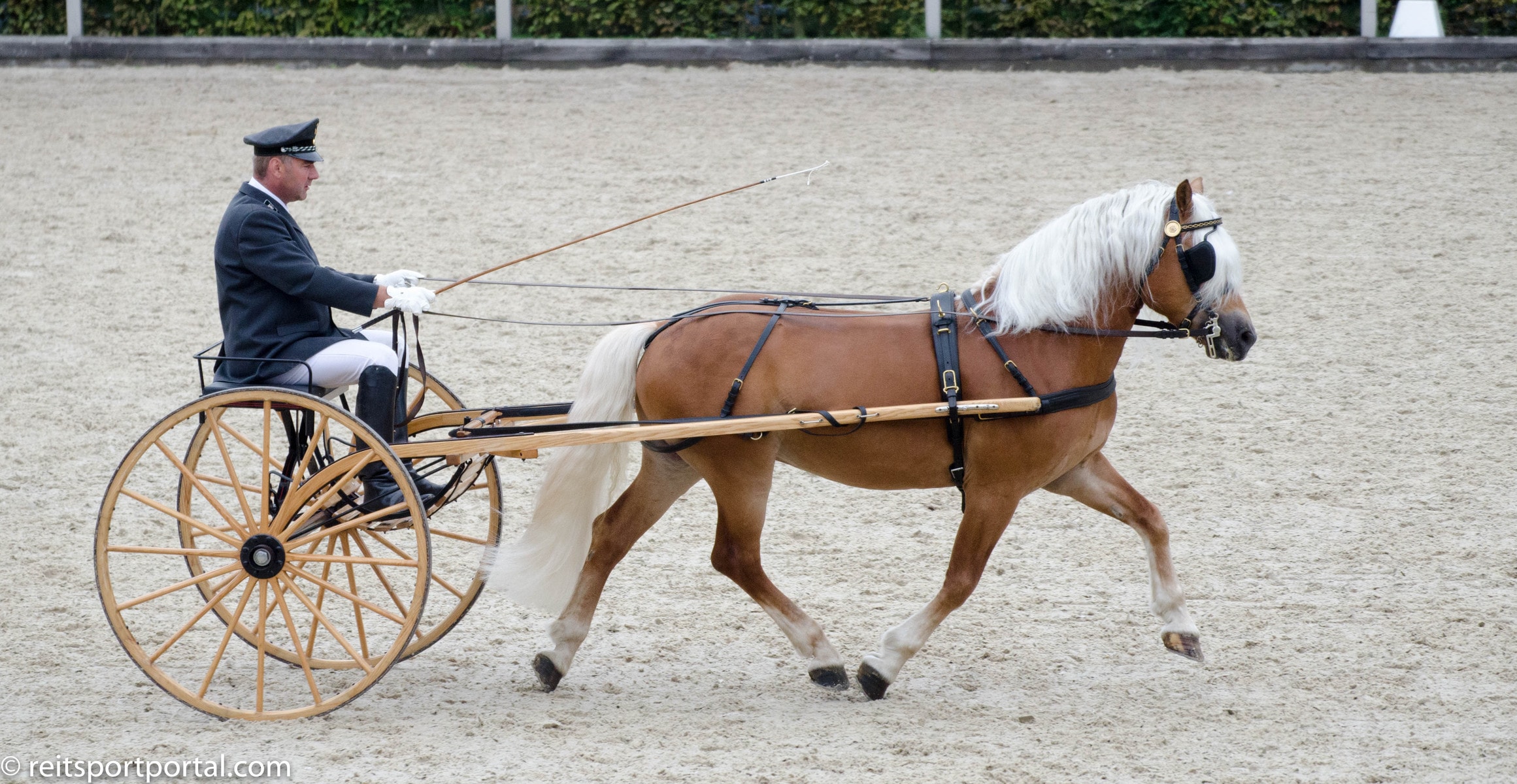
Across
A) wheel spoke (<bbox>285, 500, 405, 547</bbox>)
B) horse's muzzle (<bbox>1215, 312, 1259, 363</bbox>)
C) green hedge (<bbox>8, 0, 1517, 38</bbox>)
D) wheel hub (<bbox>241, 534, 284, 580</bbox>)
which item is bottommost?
wheel hub (<bbox>241, 534, 284, 580</bbox>)

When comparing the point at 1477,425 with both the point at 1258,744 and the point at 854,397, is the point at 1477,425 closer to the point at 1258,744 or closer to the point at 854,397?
the point at 1258,744

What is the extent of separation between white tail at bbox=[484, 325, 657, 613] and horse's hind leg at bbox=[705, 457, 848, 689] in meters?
0.41

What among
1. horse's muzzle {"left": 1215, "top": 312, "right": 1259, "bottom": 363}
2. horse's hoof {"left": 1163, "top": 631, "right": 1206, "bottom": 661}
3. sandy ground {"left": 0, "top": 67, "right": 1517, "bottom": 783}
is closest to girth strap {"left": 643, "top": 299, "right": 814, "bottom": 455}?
sandy ground {"left": 0, "top": 67, "right": 1517, "bottom": 783}

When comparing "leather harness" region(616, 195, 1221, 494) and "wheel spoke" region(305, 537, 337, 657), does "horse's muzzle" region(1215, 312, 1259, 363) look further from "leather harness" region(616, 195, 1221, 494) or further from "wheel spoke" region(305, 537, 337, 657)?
"wheel spoke" region(305, 537, 337, 657)

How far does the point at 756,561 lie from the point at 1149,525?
1281 mm

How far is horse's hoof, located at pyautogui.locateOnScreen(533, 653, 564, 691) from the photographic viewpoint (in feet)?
14.6

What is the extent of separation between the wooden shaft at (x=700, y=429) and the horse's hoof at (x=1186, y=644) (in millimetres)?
945

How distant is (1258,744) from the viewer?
396 cm

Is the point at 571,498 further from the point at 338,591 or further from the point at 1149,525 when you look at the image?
the point at 1149,525

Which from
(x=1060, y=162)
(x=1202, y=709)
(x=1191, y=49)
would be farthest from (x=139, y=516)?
(x=1191, y=49)

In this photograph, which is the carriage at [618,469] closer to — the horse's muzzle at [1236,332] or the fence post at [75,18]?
the horse's muzzle at [1236,332]

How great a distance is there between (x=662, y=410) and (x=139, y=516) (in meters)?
2.91

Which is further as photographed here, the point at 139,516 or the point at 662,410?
the point at 139,516

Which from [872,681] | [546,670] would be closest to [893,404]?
[872,681]
